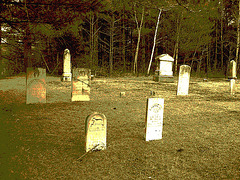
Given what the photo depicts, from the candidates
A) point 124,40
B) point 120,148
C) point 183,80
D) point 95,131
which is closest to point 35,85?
point 95,131

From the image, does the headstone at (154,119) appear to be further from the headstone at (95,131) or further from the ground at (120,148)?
the headstone at (95,131)

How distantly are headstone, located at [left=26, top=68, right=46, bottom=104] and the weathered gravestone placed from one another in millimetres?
1120

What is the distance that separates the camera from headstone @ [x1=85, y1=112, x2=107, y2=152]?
3.12 m

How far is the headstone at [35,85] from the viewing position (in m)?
6.86

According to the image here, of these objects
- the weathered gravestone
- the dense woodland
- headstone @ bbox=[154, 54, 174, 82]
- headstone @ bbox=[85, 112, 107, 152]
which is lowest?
headstone @ bbox=[85, 112, 107, 152]

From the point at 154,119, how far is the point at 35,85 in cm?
495

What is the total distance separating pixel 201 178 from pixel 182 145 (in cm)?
110

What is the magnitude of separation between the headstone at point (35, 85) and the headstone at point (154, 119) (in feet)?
15.6

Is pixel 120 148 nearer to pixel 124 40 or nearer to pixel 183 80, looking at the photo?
pixel 183 80

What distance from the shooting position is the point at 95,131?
3.20m

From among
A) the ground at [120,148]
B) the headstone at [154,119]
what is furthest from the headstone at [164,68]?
the headstone at [154,119]

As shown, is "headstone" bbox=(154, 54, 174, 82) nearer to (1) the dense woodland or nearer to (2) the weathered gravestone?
(1) the dense woodland

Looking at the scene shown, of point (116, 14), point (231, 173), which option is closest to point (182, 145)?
point (231, 173)

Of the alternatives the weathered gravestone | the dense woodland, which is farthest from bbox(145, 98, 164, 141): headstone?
the dense woodland
